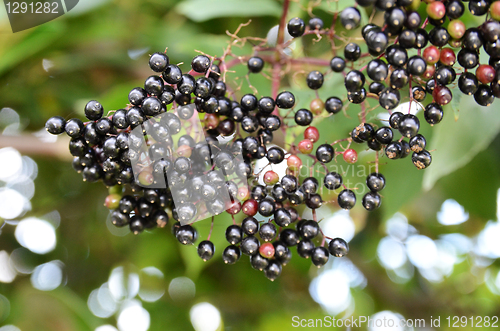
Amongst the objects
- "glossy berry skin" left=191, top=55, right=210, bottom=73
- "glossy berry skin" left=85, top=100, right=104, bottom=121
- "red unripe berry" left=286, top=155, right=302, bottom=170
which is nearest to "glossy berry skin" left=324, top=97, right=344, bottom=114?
"red unripe berry" left=286, top=155, right=302, bottom=170

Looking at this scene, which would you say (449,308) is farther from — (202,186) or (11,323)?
(11,323)

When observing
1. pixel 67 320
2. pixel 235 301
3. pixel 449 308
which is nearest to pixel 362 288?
pixel 449 308

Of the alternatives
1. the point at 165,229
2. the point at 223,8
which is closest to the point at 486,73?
the point at 223,8

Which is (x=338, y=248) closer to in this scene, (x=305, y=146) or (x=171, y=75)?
(x=305, y=146)

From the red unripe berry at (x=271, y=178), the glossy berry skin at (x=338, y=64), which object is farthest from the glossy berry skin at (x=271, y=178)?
the glossy berry skin at (x=338, y=64)

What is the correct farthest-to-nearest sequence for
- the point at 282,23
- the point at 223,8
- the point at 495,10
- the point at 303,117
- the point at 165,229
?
the point at 165,229 < the point at 223,8 < the point at 282,23 < the point at 303,117 < the point at 495,10

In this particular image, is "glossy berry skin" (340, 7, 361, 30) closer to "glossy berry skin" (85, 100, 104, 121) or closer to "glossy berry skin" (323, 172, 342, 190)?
"glossy berry skin" (323, 172, 342, 190)
